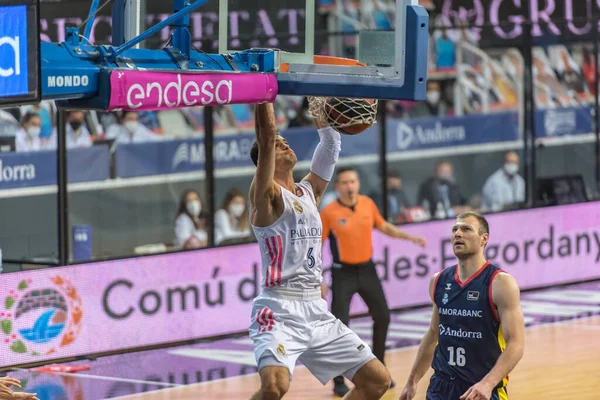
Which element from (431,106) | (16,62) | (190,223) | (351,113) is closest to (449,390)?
(351,113)

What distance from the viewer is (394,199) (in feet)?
54.6

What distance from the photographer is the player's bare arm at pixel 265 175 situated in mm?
8547

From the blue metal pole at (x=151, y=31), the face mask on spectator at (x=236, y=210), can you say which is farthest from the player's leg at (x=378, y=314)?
the blue metal pole at (x=151, y=31)

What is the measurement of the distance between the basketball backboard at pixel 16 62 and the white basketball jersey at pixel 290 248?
2.53 meters

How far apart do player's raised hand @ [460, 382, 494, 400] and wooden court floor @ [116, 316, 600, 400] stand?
3.96 meters

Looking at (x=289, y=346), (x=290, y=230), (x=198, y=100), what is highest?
(x=198, y=100)

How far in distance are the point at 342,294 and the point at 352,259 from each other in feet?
1.08

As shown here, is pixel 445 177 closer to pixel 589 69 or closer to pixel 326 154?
pixel 589 69

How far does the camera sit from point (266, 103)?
842 cm

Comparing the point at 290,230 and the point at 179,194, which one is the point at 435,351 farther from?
the point at 179,194

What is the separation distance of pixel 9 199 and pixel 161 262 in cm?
168

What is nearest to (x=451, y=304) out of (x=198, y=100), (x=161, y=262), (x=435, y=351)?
(x=435, y=351)

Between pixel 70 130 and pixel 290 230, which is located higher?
pixel 70 130

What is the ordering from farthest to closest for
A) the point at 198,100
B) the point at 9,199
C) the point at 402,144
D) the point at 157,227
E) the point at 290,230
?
the point at 402,144, the point at 157,227, the point at 9,199, the point at 290,230, the point at 198,100
